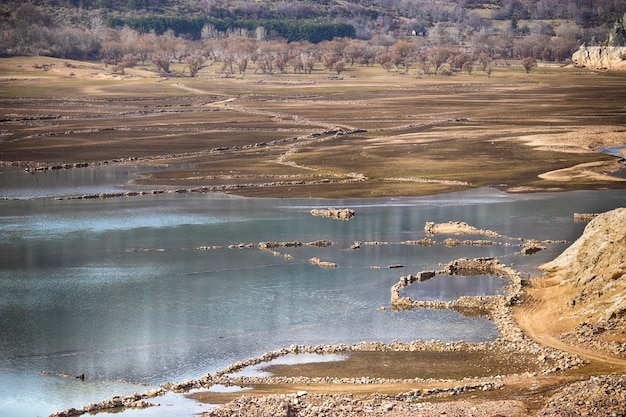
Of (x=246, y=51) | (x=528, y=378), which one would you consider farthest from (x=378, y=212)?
(x=246, y=51)

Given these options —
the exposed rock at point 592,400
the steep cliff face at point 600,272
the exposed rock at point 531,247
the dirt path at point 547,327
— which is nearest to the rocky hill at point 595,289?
the steep cliff face at point 600,272

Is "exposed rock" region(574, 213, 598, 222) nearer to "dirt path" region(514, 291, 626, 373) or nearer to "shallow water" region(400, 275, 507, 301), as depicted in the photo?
"shallow water" region(400, 275, 507, 301)

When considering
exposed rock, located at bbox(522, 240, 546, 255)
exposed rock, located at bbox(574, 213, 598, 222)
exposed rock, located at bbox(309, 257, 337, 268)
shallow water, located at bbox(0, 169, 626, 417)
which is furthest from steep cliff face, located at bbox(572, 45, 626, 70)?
exposed rock, located at bbox(309, 257, 337, 268)

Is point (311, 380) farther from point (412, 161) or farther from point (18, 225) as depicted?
point (412, 161)

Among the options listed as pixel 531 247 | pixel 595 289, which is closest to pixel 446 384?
pixel 595 289

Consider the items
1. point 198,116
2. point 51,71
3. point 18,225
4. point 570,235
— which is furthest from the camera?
point 51,71

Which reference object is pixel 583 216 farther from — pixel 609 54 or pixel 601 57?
pixel 601 57
